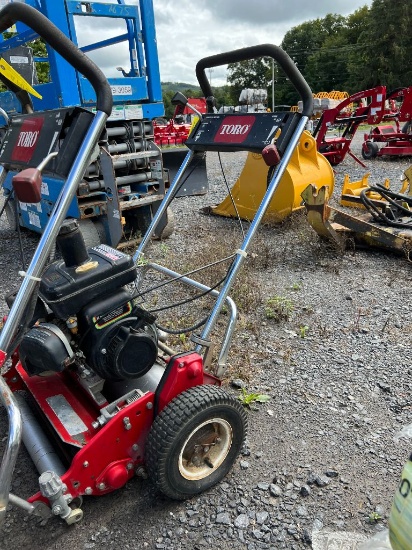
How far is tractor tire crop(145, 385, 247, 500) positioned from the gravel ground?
0.38 ft

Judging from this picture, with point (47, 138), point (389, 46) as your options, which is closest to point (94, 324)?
point (47, 138)

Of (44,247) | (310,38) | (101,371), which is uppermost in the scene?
(310,38)

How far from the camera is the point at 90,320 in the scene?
202 centimetres

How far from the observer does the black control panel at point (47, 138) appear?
1.86 metres

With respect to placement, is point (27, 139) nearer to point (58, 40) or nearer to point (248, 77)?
point (58, 40)

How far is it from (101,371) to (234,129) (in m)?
1.47

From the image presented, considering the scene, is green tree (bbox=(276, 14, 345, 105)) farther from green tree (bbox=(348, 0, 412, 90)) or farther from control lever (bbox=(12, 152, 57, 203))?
control lever (bbox=(12, 152, 57, 203))

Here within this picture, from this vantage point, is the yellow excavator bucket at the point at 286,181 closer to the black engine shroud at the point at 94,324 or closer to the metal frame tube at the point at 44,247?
the black engine shroud at the point at 94,324

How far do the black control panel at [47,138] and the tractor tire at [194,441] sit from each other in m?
1.10

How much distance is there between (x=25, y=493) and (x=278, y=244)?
379 centimetres

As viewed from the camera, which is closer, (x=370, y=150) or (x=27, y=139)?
(x=27, y=139)

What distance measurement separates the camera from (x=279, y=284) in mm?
4273

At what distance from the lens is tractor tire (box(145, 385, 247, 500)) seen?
188cm

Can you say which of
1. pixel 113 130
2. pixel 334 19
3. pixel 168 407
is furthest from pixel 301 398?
pixel 334 19
